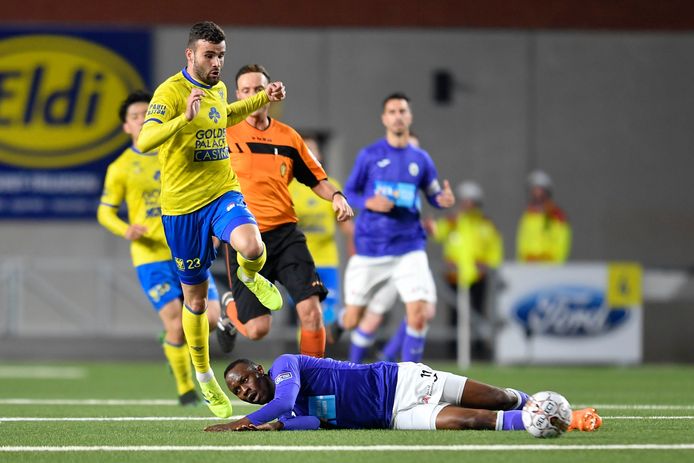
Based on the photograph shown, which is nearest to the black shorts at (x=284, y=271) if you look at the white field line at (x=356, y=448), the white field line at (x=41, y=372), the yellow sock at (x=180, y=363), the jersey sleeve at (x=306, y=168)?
the jersey sleeve at (x=306, y=168)

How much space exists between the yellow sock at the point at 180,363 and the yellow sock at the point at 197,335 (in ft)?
5.70

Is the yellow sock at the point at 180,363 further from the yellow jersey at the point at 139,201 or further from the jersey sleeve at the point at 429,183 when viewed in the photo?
the jersey sleeve at the point at 429,183

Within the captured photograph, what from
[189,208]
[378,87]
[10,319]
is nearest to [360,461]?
[189,208]

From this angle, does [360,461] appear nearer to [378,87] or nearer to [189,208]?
[189,208]

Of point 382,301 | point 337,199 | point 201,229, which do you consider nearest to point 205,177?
point 201,229

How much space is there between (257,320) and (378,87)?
11.9 meters

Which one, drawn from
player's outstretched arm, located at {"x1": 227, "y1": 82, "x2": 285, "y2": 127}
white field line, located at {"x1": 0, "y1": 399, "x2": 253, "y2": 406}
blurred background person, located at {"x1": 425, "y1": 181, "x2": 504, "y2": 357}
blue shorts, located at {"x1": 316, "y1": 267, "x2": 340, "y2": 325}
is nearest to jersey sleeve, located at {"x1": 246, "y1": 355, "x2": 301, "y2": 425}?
player's outstretched arm, located at {"x1": 227, "y1": 82, "x2": 285, "y2": 127}

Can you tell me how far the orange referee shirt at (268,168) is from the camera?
32.3ft

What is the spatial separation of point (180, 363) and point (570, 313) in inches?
305

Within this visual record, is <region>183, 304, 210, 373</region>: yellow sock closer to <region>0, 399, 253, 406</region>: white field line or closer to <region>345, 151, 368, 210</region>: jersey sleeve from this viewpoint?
<region>0, 399, 253, 406</region>: white field line

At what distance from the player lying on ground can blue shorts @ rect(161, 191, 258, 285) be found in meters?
0.99

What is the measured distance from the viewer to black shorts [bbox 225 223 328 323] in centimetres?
969

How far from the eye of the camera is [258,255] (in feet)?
27.5

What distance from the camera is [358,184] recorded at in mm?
12125
